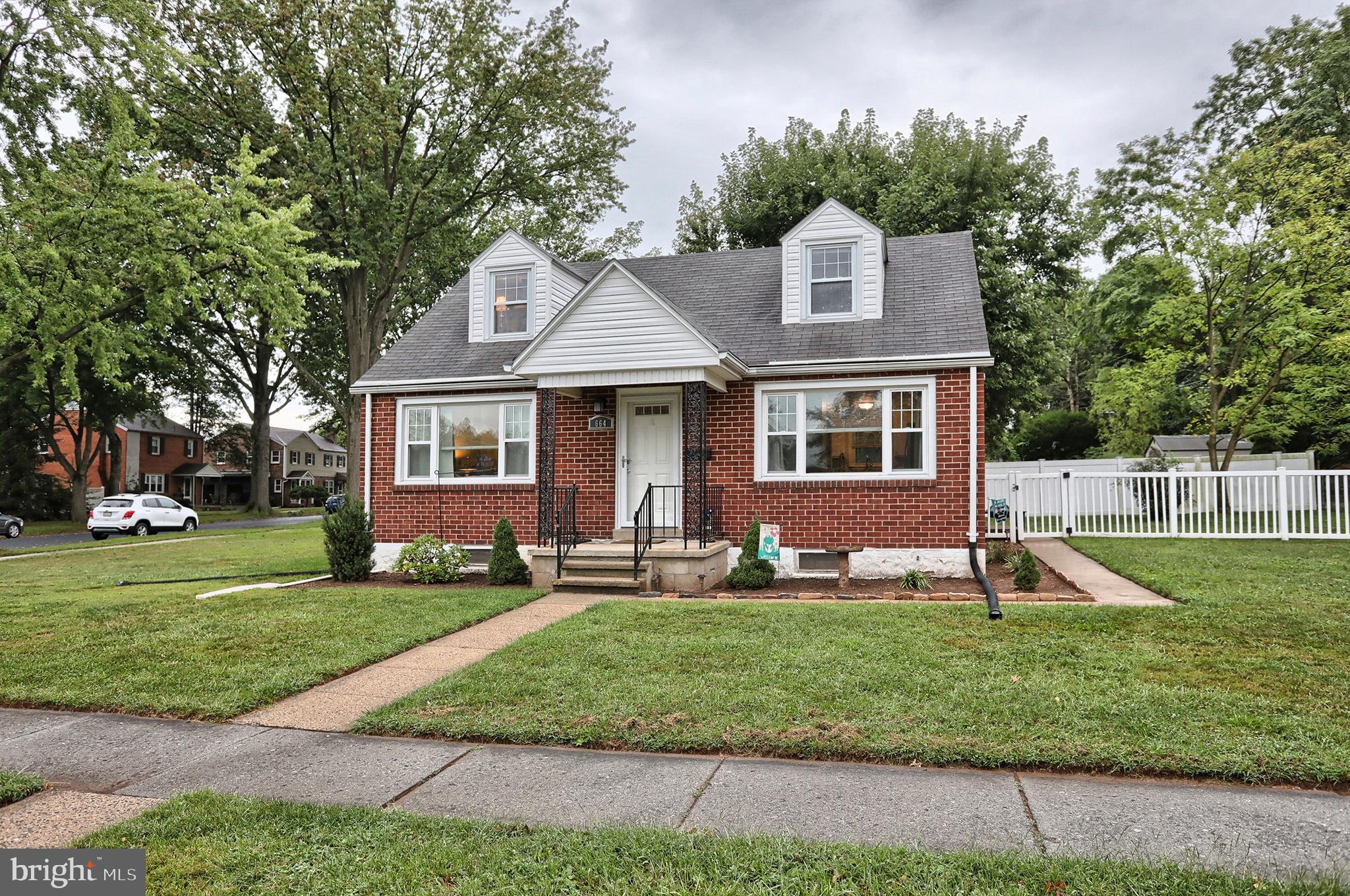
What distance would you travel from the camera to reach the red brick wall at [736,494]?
11.3 metres

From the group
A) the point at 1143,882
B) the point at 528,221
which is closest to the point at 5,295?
the point at 1143,882

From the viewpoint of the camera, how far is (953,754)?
165 inches

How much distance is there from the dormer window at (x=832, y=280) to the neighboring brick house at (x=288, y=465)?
47036 millimetres

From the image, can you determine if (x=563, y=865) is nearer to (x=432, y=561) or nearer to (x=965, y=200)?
(x=432, y=561)

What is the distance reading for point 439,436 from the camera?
1361 centimetres

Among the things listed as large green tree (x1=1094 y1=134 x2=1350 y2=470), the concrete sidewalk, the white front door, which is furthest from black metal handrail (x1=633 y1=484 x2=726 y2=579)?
large green tree (x1=1094 y1=134 x2=1350 y2=470)

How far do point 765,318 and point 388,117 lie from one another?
528 inches

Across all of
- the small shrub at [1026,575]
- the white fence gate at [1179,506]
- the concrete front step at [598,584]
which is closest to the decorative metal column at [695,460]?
the concrete front step at [598,584]

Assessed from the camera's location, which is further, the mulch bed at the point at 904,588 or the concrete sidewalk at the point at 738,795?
the mulch bed at the point at 904,588

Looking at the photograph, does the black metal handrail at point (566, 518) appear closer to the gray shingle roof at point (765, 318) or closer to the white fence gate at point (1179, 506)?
the gray shingle roof at point (765, 318)

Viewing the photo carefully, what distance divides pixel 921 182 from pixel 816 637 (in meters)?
16.9

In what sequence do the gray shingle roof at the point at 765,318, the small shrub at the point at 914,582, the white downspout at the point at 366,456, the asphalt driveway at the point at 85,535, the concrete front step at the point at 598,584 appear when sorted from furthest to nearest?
the asphalt driveway at the point at 85,535 → the white downspout at the point at 366,456 → the gray shingle roof at the point at 765,318 → the concrete front step at the point at 598,584 → the small shrub at the point at 914,582

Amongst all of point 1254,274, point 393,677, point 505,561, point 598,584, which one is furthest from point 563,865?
point 1254,274

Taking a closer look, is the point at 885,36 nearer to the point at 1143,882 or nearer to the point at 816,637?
the point at 816,637
